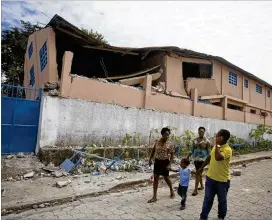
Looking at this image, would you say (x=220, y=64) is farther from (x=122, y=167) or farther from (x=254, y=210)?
(x=254, y=210)

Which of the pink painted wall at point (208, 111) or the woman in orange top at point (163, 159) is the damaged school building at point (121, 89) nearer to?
the pink painted wall at point (208, 111)

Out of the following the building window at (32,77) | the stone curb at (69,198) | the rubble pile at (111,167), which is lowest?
the stone curb at (69,198)

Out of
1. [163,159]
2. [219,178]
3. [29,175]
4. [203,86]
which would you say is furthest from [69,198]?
[203,86]

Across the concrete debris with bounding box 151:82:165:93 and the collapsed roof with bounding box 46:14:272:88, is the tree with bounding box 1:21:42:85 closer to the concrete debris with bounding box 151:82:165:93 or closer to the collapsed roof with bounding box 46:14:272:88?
the collapsed roof with bounding box 46:14:272:88

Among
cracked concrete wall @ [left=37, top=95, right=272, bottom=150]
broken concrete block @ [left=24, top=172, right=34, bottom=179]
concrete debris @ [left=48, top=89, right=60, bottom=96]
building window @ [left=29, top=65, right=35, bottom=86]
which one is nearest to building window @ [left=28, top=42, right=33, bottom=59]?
building window @ [left=29, top=65, right=35, bottom=86]

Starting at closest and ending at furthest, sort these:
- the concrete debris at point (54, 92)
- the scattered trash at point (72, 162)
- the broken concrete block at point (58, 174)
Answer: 1. the broken concrete block at point (58, 174)
2. the scattered trash at point (72, 162)
3. the concrete debris at point (54, 92)

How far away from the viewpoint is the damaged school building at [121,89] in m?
8.00

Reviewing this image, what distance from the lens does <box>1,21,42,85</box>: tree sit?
60.3 feet

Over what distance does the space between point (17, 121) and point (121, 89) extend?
409 centimetres

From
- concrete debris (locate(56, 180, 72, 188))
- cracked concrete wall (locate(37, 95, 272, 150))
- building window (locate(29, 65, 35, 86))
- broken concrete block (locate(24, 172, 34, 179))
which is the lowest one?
concrete debris (locate(56, 180, 72, 188))

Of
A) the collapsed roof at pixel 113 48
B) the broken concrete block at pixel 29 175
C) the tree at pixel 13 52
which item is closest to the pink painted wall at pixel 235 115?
the collapsed roof at pixel 113 48

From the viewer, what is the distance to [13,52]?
1881cm

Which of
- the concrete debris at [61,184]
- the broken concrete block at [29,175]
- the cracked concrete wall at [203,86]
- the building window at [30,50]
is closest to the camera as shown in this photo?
the concrete debris at [61,184]

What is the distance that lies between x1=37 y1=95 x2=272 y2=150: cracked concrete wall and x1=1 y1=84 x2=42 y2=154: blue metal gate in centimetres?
33
